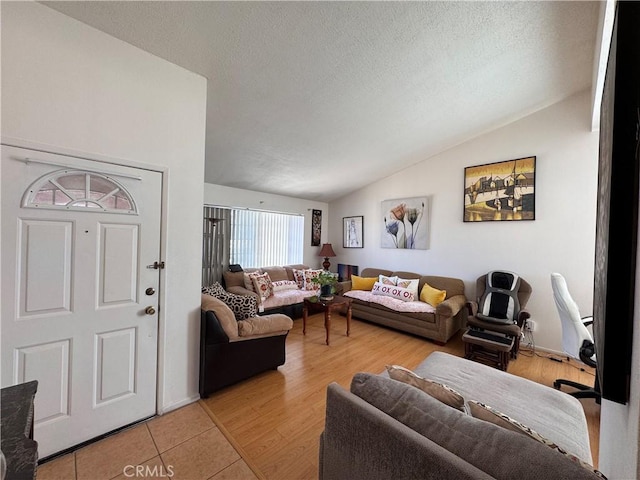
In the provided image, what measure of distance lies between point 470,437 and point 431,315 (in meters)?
2.81

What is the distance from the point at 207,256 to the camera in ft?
14.1

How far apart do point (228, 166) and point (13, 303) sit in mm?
2767

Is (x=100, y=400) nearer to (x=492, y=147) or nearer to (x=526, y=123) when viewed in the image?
(x=492, y=147)

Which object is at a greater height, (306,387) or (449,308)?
(449,308)

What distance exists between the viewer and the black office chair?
2.12 meters

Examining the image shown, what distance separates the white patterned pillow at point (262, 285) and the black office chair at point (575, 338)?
3673 millimetres

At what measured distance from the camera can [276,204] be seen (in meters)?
5.26

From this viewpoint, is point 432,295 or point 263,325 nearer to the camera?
point 263,325

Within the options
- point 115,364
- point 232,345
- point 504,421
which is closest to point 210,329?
point 232,345

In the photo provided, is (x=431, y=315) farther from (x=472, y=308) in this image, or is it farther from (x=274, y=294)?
(x=274, y=294)

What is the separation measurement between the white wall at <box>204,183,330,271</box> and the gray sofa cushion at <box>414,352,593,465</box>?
400 cm

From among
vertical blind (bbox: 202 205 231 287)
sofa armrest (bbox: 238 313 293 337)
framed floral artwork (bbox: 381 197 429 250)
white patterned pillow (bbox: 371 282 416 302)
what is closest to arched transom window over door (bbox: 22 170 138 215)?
sofa armrest (bbox: 238 313 293 337)

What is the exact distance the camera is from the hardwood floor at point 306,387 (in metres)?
1.63

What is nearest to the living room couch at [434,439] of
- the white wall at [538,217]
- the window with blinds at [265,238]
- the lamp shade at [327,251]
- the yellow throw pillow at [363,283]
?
the white wall at [538,217]
